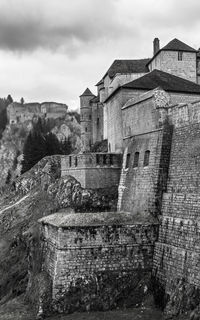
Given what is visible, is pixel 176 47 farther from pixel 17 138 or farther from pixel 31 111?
pixel 31 111

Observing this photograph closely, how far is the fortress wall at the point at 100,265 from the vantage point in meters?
18.8

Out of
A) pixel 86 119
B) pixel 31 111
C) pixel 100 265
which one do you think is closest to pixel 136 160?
pixel 100 265

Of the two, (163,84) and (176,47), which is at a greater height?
(176,47)

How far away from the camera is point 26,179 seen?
39.9m

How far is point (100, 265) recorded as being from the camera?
63.5 ft

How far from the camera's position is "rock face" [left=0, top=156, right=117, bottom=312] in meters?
23.8

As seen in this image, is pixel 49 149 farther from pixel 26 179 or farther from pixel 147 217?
pixel 147 217

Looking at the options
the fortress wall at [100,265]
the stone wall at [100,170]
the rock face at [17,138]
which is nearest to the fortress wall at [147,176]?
the fortress wall at [100,265]

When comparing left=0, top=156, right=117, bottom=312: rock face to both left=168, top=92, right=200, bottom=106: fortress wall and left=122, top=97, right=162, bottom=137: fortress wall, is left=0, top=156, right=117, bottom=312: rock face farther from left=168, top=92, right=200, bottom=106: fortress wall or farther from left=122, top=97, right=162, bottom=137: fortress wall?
left=168, top=92, right=200, bottom=106: fortress wall

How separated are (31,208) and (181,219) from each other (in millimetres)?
17920

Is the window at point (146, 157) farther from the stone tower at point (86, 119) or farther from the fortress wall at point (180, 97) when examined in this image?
the stone tower at point (86, 119)

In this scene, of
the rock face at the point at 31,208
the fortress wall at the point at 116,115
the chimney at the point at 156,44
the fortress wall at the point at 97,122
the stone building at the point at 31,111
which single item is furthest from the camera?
the stone building at the point at 31,111

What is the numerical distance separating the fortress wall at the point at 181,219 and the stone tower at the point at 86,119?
2578 centimetres

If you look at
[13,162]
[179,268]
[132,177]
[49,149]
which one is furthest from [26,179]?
[13,162]
